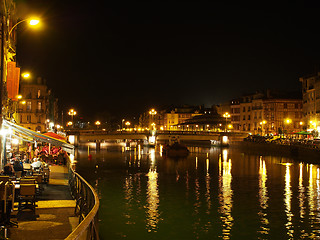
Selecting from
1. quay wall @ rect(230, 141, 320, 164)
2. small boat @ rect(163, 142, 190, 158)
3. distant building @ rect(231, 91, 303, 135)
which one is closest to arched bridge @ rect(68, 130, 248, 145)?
quay wall @ rect(230, 141, 320, 164)

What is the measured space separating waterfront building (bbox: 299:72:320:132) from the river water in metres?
36.9

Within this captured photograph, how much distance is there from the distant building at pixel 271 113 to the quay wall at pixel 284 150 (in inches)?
681

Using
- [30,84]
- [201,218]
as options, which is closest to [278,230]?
[201,218]

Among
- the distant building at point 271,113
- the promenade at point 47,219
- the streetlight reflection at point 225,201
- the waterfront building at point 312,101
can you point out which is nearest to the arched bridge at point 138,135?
the distant building at point 271,113

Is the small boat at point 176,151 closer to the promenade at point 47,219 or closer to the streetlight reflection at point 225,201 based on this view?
the streetlight reflection at point 225,201

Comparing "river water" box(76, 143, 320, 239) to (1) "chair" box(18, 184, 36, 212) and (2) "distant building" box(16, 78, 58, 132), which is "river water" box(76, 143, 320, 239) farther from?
(2) "distant building" box(16, 78, 58, 132)

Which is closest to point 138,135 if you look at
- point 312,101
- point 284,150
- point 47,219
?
point 284,150

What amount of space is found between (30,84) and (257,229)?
86.4m

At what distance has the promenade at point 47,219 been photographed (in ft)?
42.3

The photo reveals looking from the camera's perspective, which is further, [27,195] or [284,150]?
[284,150]

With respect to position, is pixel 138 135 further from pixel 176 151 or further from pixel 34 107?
pixel 34 107

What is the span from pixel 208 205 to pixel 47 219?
16655mm

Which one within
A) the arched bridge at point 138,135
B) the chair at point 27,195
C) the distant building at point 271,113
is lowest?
the chair at point 27,195

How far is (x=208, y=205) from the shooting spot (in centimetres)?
2958
